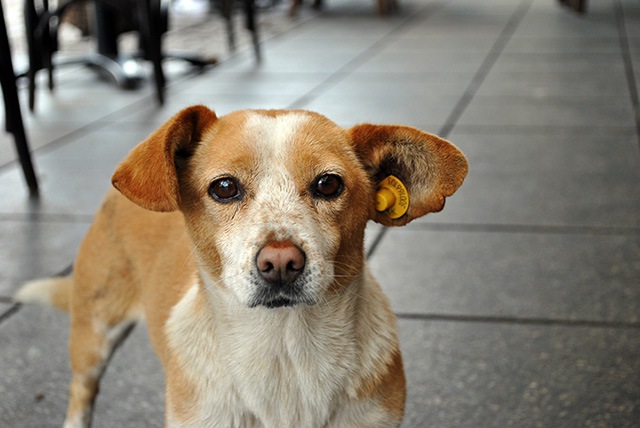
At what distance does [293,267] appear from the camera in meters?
1.94

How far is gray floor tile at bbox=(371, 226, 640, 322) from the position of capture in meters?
3.82

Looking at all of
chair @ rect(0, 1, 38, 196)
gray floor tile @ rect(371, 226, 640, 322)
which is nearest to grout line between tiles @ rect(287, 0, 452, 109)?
chair @ rect(0, 1, 38, 196)

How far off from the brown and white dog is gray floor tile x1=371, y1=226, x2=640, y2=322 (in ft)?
5.12

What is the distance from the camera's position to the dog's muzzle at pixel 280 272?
1.93 metres

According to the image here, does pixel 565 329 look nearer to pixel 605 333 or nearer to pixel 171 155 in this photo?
pixel 605 333

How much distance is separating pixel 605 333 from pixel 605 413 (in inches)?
23.3

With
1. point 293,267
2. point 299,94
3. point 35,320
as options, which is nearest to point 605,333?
point 293,267

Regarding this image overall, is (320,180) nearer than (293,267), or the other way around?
(293,267)

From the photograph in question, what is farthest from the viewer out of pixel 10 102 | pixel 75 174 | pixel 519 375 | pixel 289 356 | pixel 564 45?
pixel 564 45

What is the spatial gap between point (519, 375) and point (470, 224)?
1.62 m

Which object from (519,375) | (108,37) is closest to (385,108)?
(108,37)

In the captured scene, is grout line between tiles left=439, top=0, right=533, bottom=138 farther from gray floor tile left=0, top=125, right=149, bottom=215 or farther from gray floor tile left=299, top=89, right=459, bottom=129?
gray floor tile left=0, top=125, right=149, bottom=215

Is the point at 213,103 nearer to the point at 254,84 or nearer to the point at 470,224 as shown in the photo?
the point at 254,84

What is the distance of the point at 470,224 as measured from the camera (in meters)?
4.83
